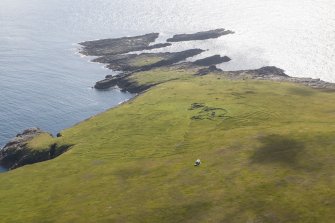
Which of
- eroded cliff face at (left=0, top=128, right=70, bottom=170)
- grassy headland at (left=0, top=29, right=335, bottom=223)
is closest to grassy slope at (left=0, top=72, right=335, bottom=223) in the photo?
grassy headland at (left=0, top=29, right=335, bottom=223)

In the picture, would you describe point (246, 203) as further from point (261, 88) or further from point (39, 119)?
point (39, 119)

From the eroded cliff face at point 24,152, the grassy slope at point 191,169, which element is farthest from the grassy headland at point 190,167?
the eroded cliff face at point 24,152

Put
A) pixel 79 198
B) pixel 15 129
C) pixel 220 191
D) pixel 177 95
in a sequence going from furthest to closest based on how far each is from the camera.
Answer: pixel 177 95 → pixel 15 129 → pixel 79 198 → pixel 220 191

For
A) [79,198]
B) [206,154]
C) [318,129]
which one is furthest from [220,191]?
[318,129]

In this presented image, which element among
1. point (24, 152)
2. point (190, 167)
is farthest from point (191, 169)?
point (24, 152)

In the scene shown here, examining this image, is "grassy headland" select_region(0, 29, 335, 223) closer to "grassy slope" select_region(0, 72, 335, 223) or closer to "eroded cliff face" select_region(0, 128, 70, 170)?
"grassy slope" select_region(0, 72, 335, 223)

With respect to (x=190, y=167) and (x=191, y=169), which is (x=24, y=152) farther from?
(x=191, y=169)
